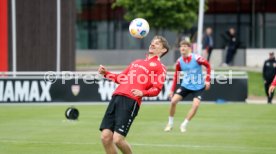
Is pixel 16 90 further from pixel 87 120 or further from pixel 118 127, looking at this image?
pixel 118 127

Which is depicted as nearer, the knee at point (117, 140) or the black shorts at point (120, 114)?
the knee at point (117, 140)

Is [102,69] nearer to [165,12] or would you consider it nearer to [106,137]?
[106,137]

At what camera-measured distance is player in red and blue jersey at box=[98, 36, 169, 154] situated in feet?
38.7

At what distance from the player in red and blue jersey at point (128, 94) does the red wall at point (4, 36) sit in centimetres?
1903

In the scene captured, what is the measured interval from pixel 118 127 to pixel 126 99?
492 mm

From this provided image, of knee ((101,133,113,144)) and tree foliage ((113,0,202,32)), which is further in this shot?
tree foliage ((113,0,202,32))

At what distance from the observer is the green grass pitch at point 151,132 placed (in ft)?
48.8

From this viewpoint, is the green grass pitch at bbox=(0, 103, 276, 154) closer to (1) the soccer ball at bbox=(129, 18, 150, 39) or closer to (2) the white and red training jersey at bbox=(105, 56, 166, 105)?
(2) the white and red training jersey at bbox=(105, 56, 166, 105)

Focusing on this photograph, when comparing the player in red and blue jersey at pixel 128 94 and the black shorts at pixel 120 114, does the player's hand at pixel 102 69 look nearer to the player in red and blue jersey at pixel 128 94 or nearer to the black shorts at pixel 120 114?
the player in red and blue jersey at pixel 128 94

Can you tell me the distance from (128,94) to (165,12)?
1111 inches

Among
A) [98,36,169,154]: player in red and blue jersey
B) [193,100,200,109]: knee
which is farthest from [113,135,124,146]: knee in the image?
[193,100,200,109]: knee

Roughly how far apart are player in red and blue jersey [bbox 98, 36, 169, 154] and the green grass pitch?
251 cm

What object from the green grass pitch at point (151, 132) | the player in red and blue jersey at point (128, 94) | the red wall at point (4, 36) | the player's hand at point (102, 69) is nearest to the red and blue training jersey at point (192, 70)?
the green grass pitch at point (151, 132)

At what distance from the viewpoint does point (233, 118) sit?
21.8 metres
